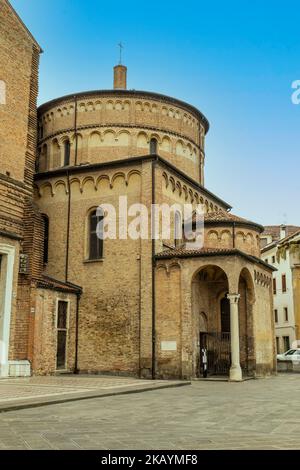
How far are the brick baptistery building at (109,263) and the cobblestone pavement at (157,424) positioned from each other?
7.09 m

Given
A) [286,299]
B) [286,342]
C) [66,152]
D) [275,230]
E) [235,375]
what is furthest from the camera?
[275,230]

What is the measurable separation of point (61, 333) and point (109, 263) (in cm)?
344

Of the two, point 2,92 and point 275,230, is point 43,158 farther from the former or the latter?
point 275,230

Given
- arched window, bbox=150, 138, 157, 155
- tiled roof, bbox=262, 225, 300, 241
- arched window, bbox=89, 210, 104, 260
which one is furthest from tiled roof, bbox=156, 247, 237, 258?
tiled roof, bbox=262, 225, 300, 241

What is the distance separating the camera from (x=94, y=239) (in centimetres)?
2192

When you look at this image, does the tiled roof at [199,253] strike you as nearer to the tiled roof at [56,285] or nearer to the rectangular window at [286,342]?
the tiled roof at [56,285]

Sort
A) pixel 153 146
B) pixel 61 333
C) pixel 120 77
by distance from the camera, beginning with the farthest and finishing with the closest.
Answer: pixel 120 77, pixel 153 146, pixel 61 333

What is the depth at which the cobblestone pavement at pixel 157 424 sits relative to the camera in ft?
20.6

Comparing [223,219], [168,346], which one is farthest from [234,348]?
[223,219]

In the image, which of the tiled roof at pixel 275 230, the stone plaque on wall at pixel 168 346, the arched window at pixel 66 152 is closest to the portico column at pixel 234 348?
the stone plaque on wall at pixel 168 346

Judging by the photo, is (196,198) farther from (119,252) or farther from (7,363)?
(7,363)

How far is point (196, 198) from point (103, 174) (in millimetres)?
5231

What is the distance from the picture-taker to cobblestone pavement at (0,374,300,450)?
6.28 meters

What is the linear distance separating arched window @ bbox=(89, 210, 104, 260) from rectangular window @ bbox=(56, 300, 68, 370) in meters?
2.46
